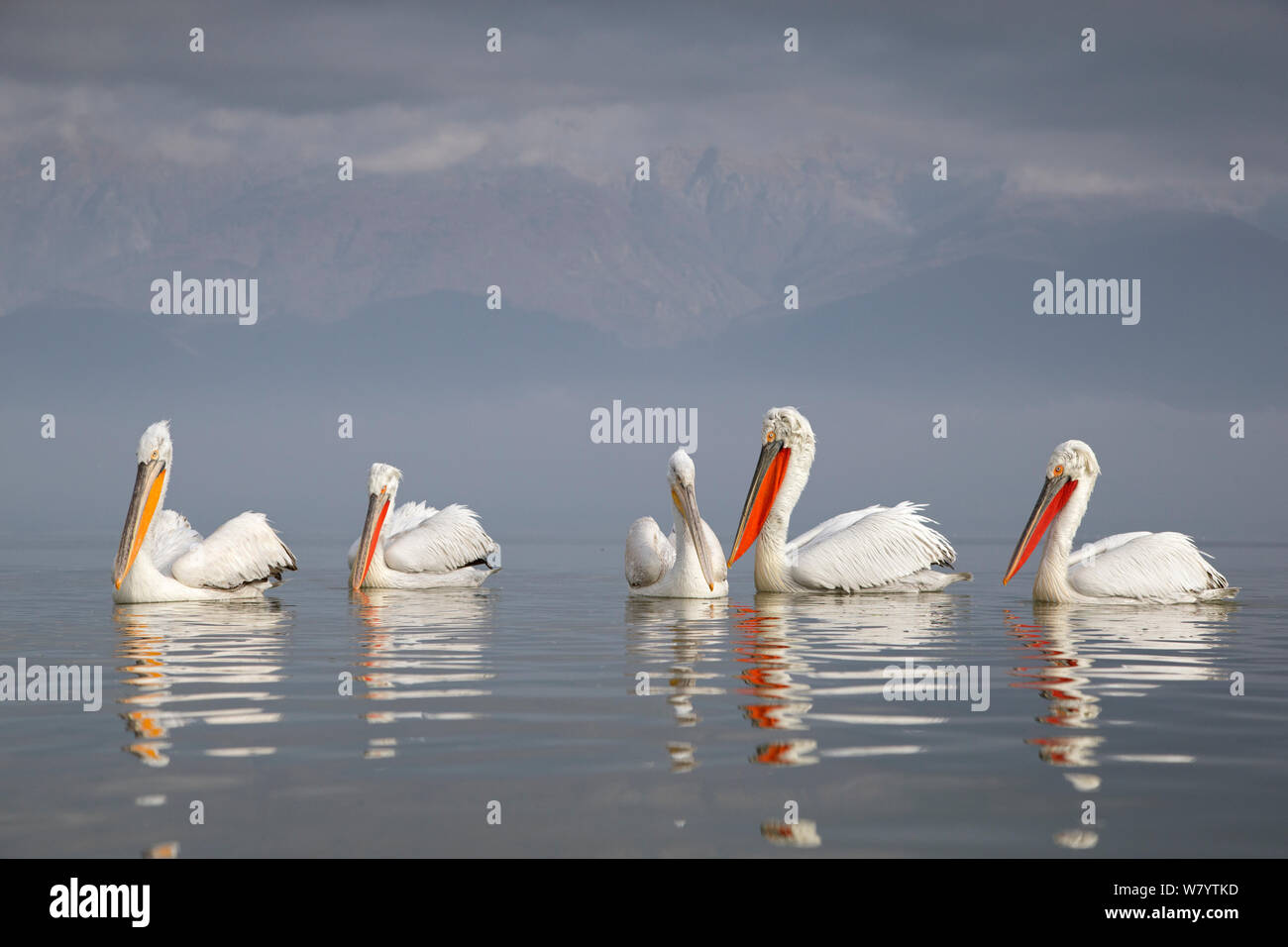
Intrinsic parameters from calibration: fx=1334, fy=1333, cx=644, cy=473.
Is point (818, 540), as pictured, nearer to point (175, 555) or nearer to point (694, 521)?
point (694, 521)

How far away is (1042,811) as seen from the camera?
3.98 m

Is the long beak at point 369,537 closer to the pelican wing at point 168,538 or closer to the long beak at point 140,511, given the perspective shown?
the pelican wing at point 168,538

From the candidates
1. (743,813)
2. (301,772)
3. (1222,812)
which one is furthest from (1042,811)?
(301,772)

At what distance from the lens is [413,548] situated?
12.4 meters

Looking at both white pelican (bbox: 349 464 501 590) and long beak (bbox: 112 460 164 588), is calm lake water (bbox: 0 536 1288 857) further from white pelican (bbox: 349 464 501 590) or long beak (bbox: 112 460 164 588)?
white pelican (bbox: 349 464 501 590)

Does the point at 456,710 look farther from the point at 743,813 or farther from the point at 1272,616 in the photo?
the point at 1272,616

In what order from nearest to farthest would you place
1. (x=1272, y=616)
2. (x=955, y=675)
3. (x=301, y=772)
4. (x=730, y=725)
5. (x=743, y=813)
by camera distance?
(x=743, y=813) < (x=301, y=772) < (x=730, y=725) < (x=955, y=675) < (x=1272, y=616)

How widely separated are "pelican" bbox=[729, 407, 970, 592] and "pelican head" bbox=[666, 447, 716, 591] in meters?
0.77

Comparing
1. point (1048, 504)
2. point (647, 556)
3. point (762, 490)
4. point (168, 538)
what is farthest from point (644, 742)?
point (168, 538)

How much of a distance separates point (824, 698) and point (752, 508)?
21.4ft

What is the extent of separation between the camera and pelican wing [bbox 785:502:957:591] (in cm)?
1152

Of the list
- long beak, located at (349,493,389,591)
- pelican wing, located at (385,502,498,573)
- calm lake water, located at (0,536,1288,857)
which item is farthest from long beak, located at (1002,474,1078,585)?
long beak, located at (349,493,389,591)

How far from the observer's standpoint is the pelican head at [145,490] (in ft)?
34.2

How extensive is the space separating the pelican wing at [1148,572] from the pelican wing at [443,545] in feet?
17.8
